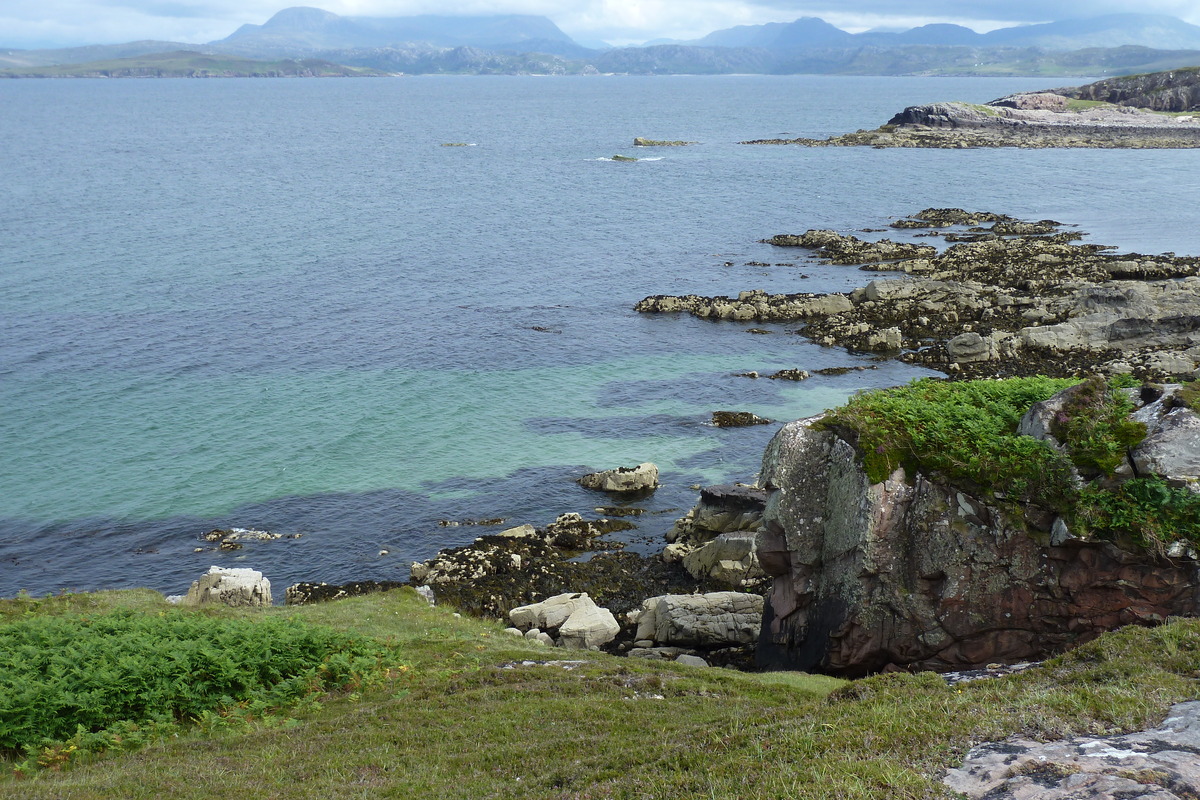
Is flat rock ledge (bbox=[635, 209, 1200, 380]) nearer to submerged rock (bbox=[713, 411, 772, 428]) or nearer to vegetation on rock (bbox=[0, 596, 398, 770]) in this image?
submerged rock (bbox=[713, 411, 772, 428])

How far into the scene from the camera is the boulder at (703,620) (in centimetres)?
2803

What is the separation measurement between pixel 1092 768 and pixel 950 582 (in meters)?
11.7

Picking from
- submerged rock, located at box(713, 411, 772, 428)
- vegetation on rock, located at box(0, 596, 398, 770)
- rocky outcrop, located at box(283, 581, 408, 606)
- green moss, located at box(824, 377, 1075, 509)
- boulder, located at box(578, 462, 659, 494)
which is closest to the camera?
vegetation on rock, located at box(0, 596, 398, 770)

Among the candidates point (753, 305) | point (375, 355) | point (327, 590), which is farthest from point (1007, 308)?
point (327, 590)

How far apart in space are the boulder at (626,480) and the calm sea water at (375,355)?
31.1 inches

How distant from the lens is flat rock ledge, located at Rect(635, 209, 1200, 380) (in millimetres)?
54406

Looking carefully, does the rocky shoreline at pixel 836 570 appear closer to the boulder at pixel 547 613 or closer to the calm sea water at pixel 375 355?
the boulder at pixel 547 613

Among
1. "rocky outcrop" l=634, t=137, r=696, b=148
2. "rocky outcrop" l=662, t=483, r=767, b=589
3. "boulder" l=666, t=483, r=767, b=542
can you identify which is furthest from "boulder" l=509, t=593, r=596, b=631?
"rocky outcrop" l=634, t=137, r=696, b=148

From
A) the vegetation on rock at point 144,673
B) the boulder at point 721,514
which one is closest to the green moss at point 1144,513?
the boulder at point 721,514

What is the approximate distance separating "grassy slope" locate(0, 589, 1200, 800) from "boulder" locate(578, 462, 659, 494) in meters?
18.6

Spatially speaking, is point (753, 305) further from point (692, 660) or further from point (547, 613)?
point (692, 660)

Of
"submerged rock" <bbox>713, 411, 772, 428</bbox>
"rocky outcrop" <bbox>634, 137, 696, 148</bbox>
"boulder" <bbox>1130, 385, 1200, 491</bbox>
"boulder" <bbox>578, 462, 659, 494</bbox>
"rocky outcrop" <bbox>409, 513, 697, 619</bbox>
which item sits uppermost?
→ "rocky outcrop" <bbox>634, 137, 696, 148</bbox>

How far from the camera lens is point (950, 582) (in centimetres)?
2223

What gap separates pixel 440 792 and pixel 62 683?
10.3m
